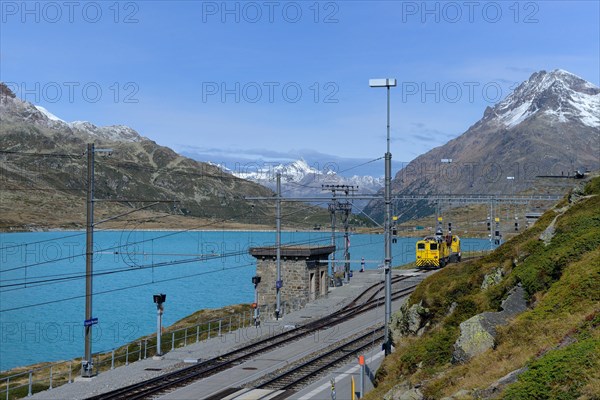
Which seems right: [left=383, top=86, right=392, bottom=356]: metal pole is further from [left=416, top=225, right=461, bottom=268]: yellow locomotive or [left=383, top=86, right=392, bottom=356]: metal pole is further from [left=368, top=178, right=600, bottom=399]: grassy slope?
[left=416, top=225, right=461, bottom=268]: yellow locomotive

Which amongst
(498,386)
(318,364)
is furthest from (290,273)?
(498,386)

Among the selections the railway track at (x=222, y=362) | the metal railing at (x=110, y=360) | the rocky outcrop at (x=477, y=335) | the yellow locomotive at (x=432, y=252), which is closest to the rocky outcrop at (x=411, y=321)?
the railway track at (x=222, y=362)

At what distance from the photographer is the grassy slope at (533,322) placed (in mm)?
12844

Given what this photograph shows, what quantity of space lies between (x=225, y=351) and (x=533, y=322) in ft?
80.7

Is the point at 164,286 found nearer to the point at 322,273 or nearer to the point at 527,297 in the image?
the point at 322,273

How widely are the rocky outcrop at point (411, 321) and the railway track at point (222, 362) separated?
313 cm

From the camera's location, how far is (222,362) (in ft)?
117

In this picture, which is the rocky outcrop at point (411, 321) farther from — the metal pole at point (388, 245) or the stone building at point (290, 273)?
the stone building at point (290, 273)

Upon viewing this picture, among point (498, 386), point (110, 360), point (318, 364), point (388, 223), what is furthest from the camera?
point (110, 360)

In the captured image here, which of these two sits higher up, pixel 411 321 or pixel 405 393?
pixel 411 321

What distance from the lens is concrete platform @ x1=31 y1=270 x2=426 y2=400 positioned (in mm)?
30328

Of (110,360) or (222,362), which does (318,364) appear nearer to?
(222,362)

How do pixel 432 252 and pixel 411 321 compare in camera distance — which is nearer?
pixel 411 321

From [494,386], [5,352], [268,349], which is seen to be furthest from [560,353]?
[5,352]
